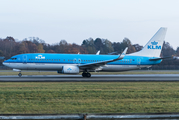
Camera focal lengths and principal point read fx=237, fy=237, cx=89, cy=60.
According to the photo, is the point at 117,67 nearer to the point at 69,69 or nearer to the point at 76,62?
the point at 76,62

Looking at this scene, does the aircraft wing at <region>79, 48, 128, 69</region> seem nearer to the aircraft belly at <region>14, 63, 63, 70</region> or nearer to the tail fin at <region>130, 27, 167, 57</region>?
the aircraft belly at <region>14, 63, 63, 70</region>

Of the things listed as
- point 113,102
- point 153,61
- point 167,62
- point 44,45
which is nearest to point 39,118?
point 113,102

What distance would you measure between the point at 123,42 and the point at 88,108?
A: 4148 inches

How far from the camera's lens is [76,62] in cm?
3234

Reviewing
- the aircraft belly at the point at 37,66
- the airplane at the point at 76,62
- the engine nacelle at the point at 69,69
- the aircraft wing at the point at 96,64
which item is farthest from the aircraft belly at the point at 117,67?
the aircraft belly at the point at 37,66

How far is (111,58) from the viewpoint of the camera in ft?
111

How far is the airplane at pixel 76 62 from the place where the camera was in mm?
31312

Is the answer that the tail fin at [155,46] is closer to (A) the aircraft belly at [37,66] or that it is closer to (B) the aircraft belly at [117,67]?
(B) the aircraft belly at [117,67]

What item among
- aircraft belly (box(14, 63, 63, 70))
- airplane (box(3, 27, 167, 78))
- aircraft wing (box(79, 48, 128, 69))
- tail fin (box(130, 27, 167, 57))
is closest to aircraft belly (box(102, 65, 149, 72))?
airplane (box(3, 27, 167, 78))

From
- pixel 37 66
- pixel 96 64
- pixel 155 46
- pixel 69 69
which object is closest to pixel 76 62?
pixel 69 69

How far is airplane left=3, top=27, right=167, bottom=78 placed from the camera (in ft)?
103

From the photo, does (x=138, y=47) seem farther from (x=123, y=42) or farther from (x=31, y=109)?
(x=31, y=109)

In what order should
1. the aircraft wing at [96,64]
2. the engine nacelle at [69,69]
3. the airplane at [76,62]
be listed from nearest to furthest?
the engine nacelle at [69,69] → the aircraft wing at [96,64] → the airplane at [76,62]

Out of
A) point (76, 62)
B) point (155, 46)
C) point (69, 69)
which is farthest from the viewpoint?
point (155, 46)
